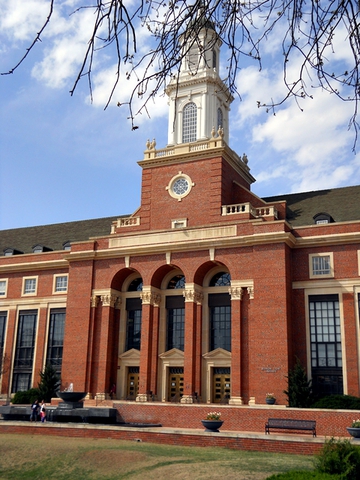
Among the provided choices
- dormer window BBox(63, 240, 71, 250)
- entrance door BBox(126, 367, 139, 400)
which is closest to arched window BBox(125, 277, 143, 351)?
entrance door BBox(126, 367, 139, 400)

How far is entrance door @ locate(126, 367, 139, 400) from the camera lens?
41544mm

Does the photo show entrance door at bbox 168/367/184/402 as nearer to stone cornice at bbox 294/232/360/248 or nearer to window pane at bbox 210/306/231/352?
window pane at bbox 210/306/231/352

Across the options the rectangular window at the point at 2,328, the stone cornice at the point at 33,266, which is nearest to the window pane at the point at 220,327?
the stone cornice at the point at 33,266

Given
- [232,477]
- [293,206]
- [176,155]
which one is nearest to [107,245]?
[176,155]

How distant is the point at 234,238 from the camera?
39.1 meters

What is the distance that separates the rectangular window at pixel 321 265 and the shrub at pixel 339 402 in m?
8.59

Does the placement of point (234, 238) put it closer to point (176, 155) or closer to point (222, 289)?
point (222, 289)

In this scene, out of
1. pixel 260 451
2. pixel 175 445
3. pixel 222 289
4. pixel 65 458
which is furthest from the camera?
pixel 222 289

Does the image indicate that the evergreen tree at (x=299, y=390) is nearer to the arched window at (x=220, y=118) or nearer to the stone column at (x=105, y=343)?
the stone column at (x=105, y=343)

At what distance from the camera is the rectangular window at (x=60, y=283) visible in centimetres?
4794

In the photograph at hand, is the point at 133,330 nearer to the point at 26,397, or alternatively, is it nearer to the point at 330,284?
the point at 26,397

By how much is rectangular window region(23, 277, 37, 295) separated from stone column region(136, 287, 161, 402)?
1247 centimetres

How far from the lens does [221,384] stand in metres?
39.1

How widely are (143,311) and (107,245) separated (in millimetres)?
6235
